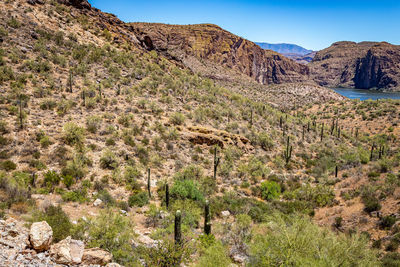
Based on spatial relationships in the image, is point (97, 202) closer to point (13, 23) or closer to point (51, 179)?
point (51, 179)

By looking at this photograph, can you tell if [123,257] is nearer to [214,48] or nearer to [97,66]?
[97,66]

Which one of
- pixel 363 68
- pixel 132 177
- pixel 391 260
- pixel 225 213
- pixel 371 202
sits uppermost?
pixel 363 68

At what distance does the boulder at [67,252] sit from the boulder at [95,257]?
0.51 feet

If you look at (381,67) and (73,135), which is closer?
(73,135)

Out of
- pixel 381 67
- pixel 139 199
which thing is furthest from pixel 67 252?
pixel 381 67

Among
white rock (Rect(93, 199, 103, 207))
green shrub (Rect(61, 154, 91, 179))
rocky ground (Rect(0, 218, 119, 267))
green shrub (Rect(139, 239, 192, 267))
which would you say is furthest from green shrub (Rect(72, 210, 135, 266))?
green shrub (Rect(61, 154, 91, 179))

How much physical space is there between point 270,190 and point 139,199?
10.2 metres

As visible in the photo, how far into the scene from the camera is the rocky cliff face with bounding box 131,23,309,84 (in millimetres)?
66188

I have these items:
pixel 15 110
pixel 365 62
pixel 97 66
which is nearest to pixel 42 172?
pixel 15 110

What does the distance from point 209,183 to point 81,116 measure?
11.7 m

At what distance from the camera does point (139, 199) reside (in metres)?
12.4

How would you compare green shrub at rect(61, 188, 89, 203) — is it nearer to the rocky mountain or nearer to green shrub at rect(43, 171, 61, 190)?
green shrub at rect(43, 171, 61, 190)

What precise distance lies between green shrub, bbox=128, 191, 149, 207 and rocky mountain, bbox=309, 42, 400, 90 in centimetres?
19449

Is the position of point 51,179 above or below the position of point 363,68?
below
